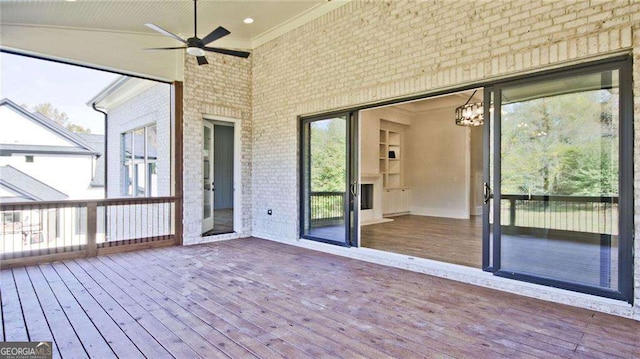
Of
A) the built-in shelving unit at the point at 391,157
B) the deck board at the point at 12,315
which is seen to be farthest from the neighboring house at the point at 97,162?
the built-in shelving unit at the point at 391,157

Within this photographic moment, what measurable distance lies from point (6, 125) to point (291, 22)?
15.5 feet

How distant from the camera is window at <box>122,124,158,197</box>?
7.05 metres

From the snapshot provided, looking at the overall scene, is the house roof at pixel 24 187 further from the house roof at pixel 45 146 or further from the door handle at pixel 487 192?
the door handle at pixel 487 192

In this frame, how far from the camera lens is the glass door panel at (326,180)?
545cm

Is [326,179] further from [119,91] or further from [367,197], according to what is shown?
[119,91]

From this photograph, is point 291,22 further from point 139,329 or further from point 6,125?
point 139,329

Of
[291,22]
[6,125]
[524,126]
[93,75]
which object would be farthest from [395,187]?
[6,125]

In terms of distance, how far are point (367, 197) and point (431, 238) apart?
8.68 ft

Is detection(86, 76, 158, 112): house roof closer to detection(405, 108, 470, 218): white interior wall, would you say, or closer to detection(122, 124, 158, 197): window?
detection(122, 124, 158, 197): window

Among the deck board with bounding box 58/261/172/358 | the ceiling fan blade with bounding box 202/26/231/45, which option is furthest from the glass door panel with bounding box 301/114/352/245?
the deck board with bounding box 58/261/172/358

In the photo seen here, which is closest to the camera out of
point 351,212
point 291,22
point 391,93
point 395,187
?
point 391,93

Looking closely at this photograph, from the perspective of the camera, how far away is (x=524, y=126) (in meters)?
3.73

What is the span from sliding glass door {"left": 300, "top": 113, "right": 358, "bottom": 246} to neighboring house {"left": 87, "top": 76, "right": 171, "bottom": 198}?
A: 8.73ft

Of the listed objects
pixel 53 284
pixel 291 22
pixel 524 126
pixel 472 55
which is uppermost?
pixel 291 22
